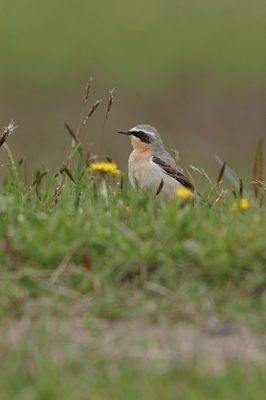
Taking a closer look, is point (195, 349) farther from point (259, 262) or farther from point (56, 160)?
point (56, 160)

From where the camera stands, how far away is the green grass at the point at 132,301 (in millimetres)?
4227

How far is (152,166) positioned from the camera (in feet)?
28.8

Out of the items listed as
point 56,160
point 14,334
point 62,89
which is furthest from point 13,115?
point 14,334

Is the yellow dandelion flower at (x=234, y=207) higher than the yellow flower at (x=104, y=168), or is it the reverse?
the yellow dandelion flower at (x=234, y=207)

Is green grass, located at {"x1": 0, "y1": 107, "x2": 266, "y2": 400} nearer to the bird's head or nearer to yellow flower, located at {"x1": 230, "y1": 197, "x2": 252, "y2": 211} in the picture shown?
yellow flower, located at {"x1": 230, "y1": 197, "x2": 252, "y2": 211}

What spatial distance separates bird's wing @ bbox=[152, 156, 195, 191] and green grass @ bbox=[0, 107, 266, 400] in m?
2.13

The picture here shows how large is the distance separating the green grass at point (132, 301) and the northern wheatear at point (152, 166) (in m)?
2.14

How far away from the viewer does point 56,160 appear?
55.6ft

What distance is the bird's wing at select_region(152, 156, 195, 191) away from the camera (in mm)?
8500

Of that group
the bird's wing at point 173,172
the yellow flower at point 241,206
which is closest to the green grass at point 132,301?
the yellow flower at point 241,206

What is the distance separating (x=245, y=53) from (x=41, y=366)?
76.3 ft

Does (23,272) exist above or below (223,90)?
above

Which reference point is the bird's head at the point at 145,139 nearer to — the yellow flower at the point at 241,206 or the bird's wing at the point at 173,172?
the bird's wing at the point at 173,172

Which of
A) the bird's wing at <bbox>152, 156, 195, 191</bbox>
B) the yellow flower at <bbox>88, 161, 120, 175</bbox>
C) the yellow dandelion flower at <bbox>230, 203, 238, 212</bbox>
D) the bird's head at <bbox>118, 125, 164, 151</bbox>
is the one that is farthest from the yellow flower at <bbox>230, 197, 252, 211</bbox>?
the bird's head at <bbox>118, 125, 164, 151</bbox>
